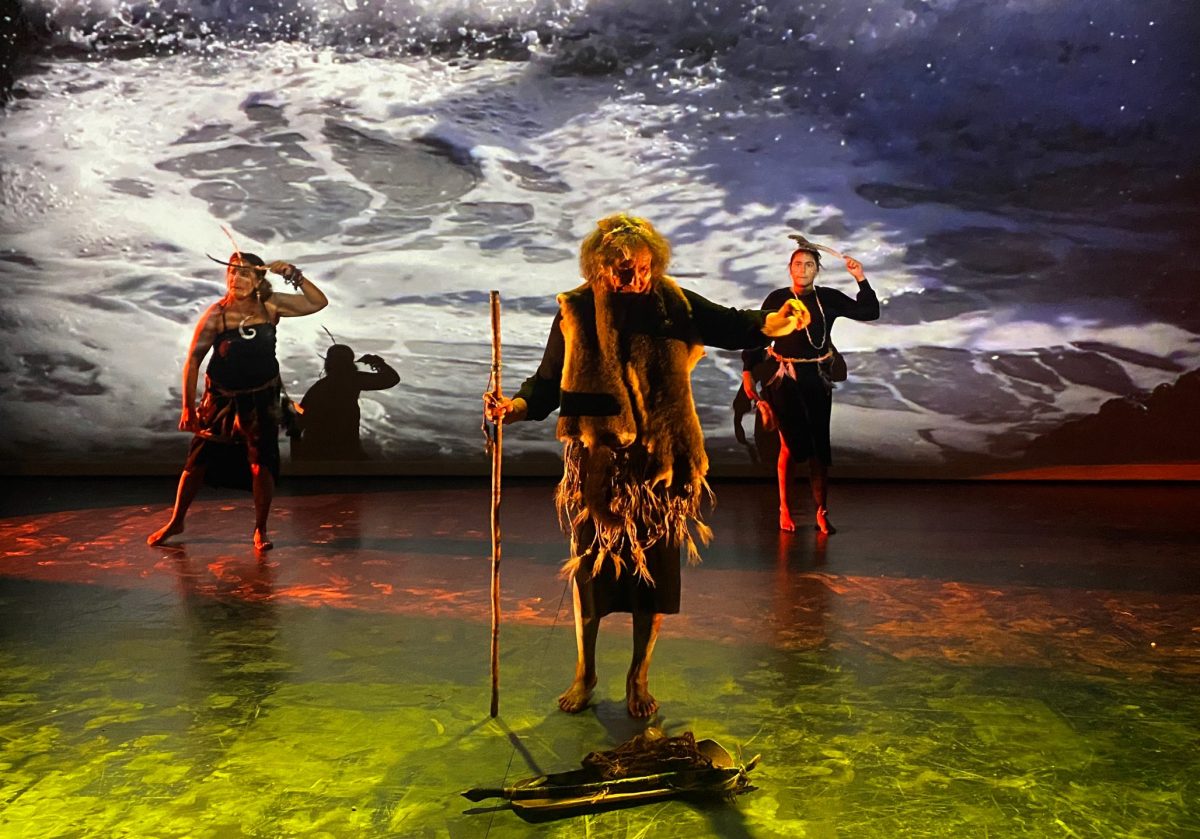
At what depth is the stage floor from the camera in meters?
2.17

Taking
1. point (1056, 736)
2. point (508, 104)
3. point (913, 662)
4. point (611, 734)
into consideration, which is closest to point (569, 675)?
point (611, 734)

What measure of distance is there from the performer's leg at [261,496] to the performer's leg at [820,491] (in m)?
2.74

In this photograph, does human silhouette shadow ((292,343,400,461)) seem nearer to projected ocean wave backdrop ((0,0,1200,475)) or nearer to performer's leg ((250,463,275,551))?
projected ocean wave backdrop ((0,0,1200,475))

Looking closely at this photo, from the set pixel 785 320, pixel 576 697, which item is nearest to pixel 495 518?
pixel 576 697

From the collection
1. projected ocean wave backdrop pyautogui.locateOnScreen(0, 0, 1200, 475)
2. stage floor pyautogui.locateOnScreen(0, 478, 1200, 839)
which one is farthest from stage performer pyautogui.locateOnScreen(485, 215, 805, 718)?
projected ocean wave backdrop pyautogui.locateOnScreen(0, 0, 1200, 475)

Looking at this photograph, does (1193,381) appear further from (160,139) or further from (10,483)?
(10,483)

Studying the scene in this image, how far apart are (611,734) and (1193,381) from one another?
6177 millimetres

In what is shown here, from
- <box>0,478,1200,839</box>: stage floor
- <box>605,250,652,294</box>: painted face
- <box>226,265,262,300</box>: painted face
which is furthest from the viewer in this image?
<box>226,265,262,300</box>: painted face

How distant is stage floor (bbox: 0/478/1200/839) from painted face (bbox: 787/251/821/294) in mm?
1329

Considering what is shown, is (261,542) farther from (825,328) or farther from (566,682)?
(825,328)

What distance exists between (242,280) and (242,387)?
506 mm

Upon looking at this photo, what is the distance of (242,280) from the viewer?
4840mm

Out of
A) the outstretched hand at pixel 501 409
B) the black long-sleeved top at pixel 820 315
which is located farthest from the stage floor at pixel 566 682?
the black long-sleeved top at pixel 820 315

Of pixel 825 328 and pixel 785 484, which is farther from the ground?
pixel 825 328
